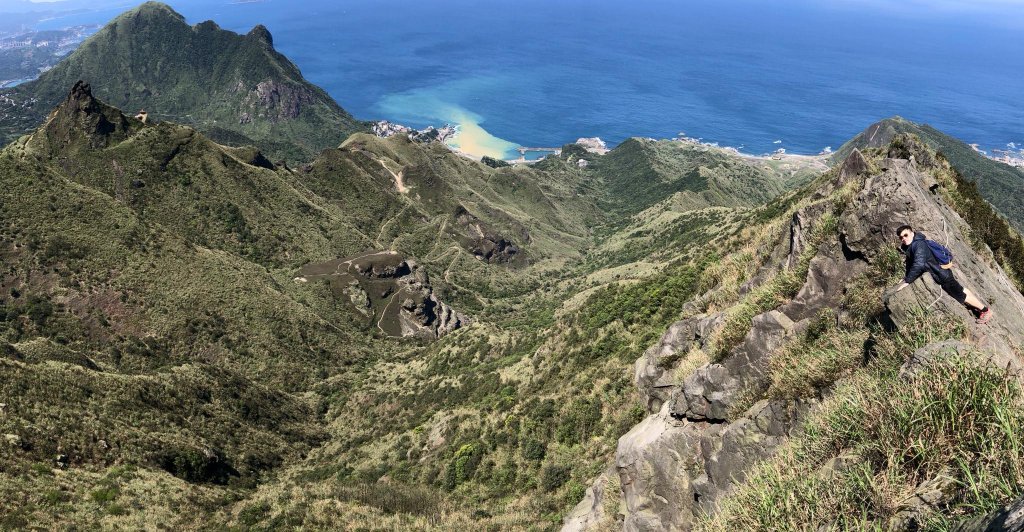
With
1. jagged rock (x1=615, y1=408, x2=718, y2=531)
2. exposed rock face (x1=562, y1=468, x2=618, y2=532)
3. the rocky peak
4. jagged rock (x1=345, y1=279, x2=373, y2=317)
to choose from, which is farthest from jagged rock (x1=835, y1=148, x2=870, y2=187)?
the rocky peak

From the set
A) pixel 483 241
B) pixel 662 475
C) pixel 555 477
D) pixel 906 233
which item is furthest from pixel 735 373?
pixel 483 241

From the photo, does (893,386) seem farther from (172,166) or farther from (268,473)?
(172,166)

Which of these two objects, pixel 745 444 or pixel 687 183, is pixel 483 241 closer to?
pixel 687 183

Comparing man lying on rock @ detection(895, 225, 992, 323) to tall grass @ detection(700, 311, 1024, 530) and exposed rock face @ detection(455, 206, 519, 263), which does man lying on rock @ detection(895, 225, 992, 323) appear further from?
exposed rock face @ detection(455, 206, 519, 263)

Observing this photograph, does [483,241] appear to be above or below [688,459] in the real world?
below

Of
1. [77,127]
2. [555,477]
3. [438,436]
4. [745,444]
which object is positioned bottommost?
[438,436]
